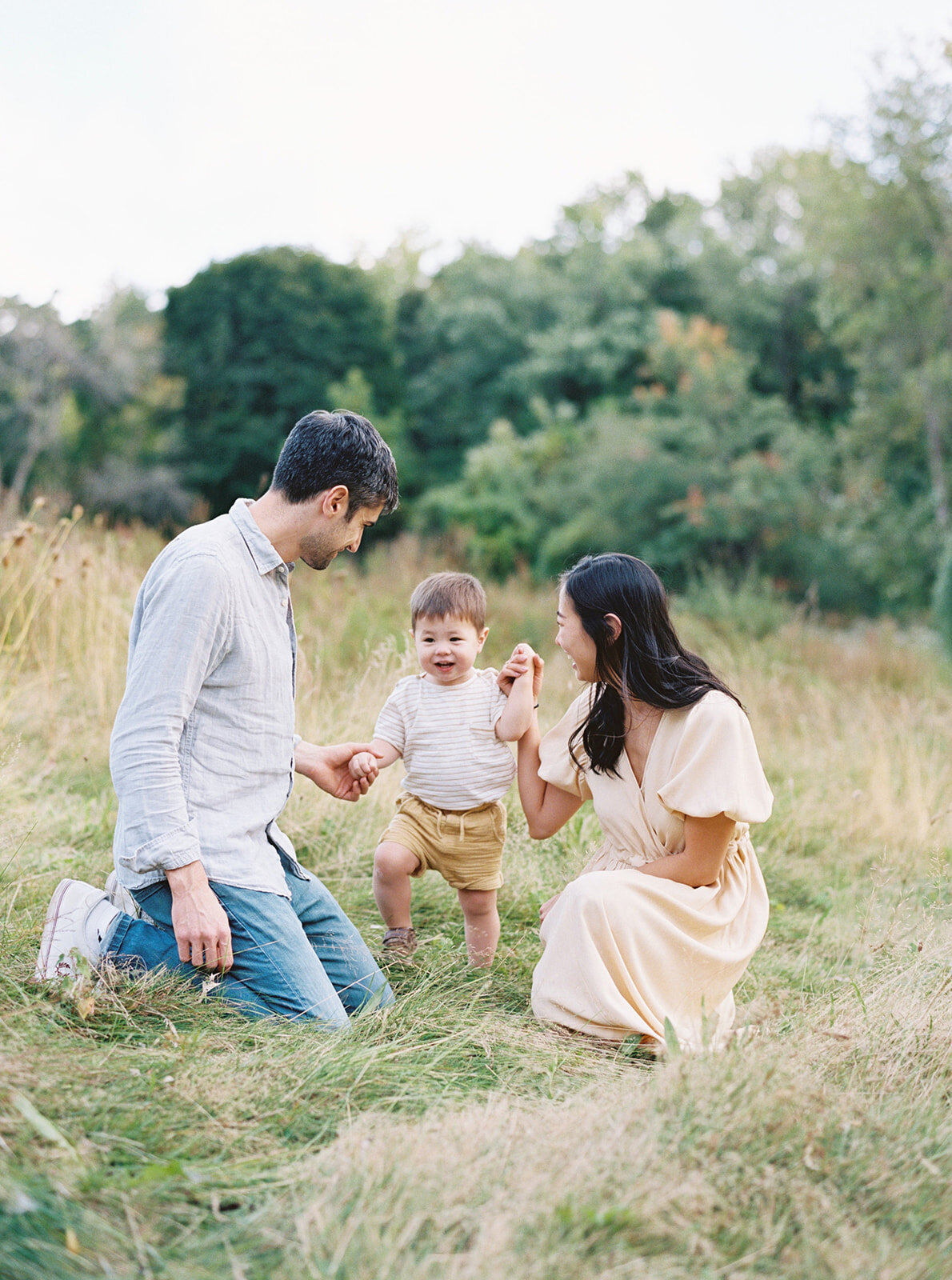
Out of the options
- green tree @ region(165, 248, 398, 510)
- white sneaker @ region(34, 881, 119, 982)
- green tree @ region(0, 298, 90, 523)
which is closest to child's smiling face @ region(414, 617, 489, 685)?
white sneaker @ region(34, 881, 119, 982)

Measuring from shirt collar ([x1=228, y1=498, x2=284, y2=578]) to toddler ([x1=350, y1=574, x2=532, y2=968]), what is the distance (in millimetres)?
544

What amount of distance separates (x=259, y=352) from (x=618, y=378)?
8083mm

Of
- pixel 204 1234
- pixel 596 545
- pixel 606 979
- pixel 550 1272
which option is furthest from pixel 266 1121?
pixel 596 545

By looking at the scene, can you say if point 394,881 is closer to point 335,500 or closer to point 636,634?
point 636,634

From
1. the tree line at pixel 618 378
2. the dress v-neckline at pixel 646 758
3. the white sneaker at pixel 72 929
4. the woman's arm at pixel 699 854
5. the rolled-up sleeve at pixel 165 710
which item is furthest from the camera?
the tree line at pixel 618 378

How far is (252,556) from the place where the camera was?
2672mm

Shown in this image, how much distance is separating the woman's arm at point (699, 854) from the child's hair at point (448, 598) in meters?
0.85

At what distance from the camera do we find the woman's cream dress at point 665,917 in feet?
8.84

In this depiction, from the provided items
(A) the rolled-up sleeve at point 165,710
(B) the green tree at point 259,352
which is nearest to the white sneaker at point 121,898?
(A) the rolled-up sleeve at point 165,710

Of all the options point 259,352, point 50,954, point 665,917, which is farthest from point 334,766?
point 259,352

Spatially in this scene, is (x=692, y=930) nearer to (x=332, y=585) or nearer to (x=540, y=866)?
(x=540, y=866)

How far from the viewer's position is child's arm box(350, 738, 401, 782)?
119 inches

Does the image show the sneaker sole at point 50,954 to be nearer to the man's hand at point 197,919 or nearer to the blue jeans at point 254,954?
the blue jeans at point 254,954

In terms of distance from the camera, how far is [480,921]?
3.33 metres
